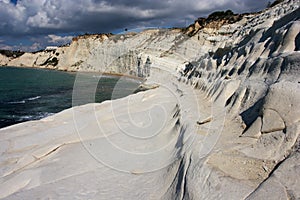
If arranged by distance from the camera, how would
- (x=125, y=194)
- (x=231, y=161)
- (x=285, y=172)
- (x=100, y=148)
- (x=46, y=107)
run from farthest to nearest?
(x=46, y=107), (x=100, y=148), (x=125, y=194), (x=231, y=161), (x=285, y=172)

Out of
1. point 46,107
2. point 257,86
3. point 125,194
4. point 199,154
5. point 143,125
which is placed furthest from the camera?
point 46,107

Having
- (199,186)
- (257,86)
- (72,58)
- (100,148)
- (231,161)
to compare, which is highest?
(257,86)

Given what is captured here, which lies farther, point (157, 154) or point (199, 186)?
point (157, 154)

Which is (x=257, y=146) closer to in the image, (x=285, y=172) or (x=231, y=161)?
(x=231, y=161)

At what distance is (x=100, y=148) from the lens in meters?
7.95

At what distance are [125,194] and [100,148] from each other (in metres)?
3.06

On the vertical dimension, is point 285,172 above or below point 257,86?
below

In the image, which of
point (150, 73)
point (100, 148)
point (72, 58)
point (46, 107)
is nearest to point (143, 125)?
point (100, 148)

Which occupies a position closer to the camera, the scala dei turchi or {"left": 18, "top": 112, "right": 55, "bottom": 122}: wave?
the scala dei turchi

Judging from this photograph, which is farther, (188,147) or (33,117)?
(33,117)

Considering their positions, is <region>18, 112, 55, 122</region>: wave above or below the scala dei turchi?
below

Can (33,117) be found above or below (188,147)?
below

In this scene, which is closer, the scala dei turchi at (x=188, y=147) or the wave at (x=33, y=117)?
the scala dei turchi at (x=188, y=147)

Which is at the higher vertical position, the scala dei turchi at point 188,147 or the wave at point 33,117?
the scala dei turchi at point 188,147
